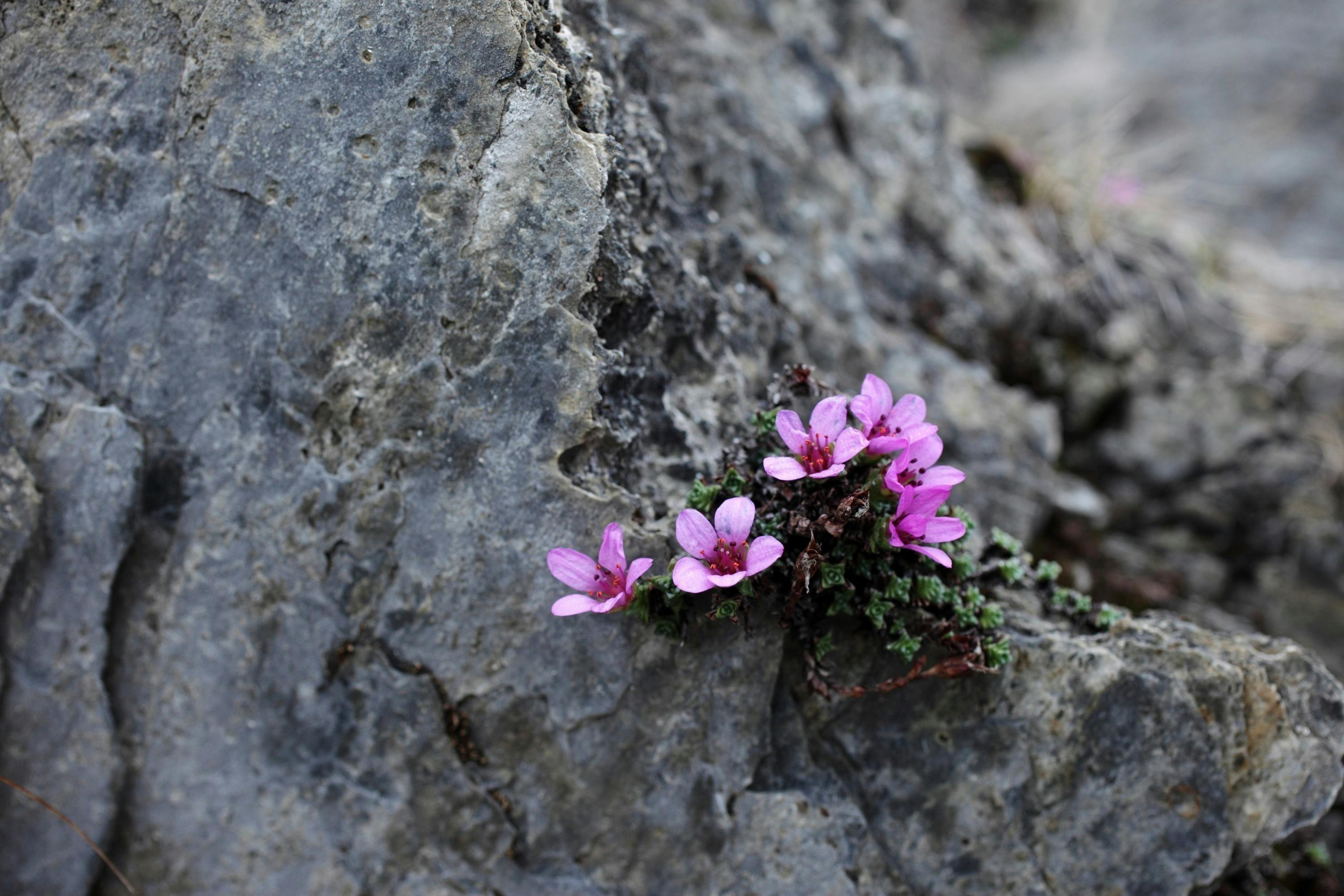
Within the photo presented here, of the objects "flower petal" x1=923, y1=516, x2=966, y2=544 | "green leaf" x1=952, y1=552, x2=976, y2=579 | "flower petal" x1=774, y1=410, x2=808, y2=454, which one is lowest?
"green leaf" x1=952, y1=552, x2=976, y2=579

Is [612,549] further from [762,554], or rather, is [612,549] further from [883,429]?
[883,429]

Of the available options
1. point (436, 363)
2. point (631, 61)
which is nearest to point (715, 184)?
point (631, 61)

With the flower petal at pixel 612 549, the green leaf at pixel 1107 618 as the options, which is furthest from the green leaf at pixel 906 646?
the flower petal at pixel 612 549

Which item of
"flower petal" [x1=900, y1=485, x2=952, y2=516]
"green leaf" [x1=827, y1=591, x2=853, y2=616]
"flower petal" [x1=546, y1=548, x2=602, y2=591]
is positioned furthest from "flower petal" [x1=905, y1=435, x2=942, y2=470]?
"flower petal" [x1=546, y1=548, x2=602, y2=591]

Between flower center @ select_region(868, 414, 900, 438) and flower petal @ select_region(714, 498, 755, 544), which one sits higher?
flower center @ select_region(868, 414, 900, 438)

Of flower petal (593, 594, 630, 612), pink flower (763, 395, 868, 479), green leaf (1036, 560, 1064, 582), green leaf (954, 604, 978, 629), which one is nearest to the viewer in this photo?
flower petal (593, 594, 630, 612)

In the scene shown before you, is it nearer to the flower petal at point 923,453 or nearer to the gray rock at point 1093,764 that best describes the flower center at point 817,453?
the flower petal at point 923,453

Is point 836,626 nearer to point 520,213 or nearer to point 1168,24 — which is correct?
point 520,213

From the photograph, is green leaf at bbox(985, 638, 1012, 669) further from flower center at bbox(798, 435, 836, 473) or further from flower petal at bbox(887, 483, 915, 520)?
flower center at bbox(798, 435, 836, 473)
